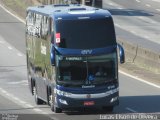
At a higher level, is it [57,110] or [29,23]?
[29,23]

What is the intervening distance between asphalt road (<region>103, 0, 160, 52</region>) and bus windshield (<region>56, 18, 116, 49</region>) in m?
28.4

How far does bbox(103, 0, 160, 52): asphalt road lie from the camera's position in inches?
2366

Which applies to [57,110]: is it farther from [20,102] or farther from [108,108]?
[20,102]

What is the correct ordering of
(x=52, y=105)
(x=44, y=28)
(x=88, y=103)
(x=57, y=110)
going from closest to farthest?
(x=88, y=103), (x=57, y=110), (x=52, y=105), (x=44, y=28)

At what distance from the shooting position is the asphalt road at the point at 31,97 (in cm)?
2573

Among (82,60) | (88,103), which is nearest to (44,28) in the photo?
(82,60)

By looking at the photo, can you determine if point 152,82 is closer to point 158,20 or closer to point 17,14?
point 17,14

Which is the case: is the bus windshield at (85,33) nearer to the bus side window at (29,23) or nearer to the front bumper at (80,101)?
the front bumper at (80,101)

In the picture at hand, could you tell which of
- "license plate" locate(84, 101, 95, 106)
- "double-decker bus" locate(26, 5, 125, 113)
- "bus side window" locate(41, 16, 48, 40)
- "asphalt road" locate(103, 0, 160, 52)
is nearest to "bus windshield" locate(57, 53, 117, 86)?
"double-decker bus" locate(26, 5, 125, 113)

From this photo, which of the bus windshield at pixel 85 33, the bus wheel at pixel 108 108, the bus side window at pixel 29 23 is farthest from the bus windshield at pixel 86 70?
the bus side window at pixel 29 23

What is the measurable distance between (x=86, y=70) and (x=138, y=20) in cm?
4947

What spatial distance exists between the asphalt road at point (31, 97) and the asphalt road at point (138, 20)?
11431 millimetres

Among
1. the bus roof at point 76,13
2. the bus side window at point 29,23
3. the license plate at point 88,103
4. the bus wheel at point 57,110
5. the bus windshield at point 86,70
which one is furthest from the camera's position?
the bus side window at point 29,23

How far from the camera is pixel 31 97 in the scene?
31812 mm
